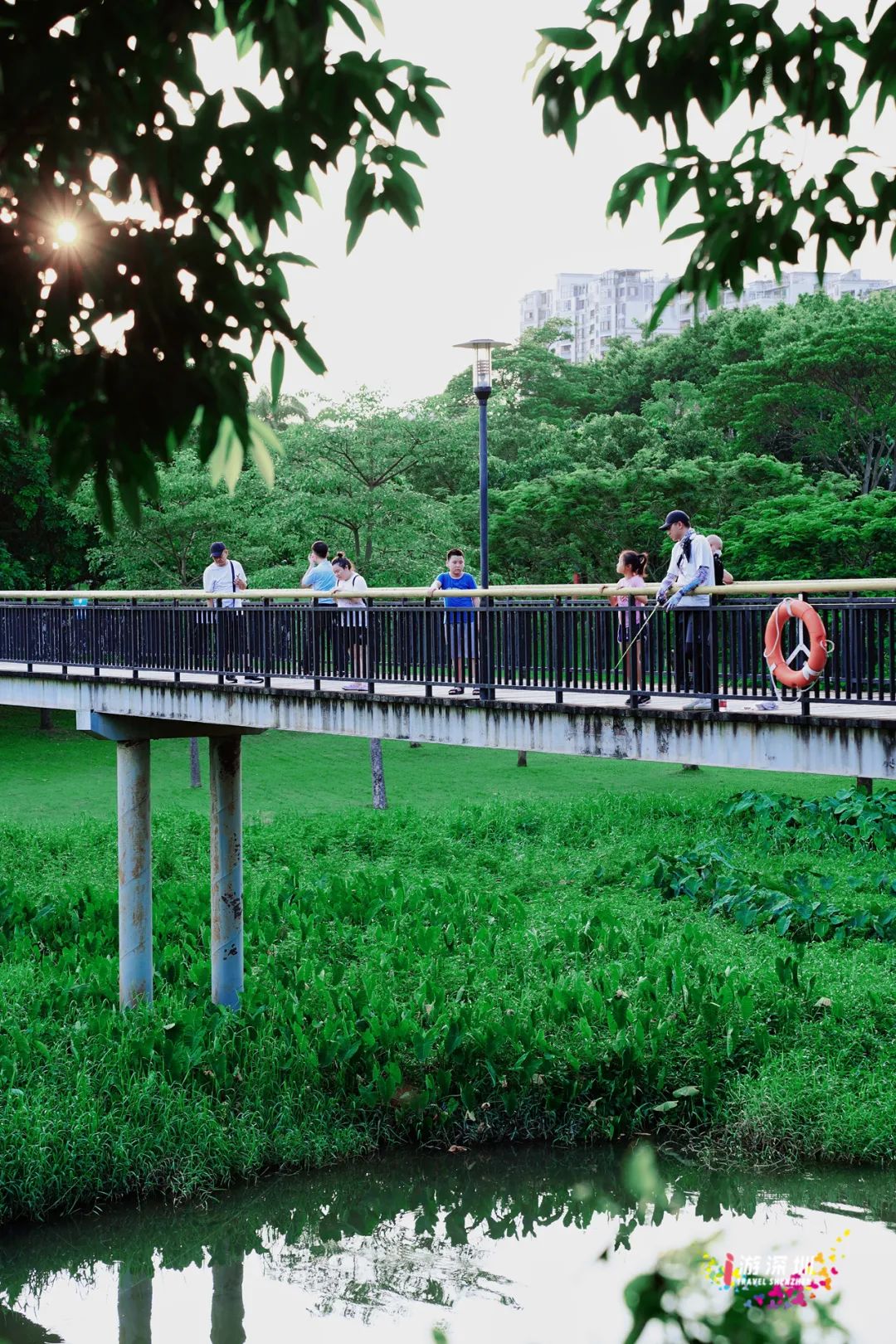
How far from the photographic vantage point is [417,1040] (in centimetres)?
1298

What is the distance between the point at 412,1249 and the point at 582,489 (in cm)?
2406

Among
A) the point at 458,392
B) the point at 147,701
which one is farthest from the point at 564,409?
the point at 147,701

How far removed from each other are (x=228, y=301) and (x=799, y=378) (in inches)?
1382

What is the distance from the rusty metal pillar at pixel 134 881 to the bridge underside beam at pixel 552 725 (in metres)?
0.73

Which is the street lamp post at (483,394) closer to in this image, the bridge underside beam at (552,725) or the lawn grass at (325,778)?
the bridge underside beam at (552,725)

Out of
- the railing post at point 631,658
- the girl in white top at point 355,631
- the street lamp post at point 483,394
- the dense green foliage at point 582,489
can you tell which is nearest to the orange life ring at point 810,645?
the railing post at point 631,658

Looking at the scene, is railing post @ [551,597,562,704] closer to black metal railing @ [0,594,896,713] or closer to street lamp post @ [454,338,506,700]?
black metal railing @ [0,594,896,713]

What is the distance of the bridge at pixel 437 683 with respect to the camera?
32.9ft

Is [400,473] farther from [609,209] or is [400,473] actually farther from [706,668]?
[609,209]

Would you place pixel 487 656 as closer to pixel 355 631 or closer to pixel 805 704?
pixel 355 631

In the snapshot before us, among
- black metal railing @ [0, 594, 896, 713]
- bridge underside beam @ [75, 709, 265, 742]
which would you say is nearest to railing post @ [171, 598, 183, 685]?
black metal railing @ [0, 594, 896, 713]

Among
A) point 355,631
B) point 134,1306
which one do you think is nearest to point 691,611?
point 355,631

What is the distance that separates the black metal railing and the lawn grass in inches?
422

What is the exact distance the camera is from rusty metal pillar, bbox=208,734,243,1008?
15055 mm
